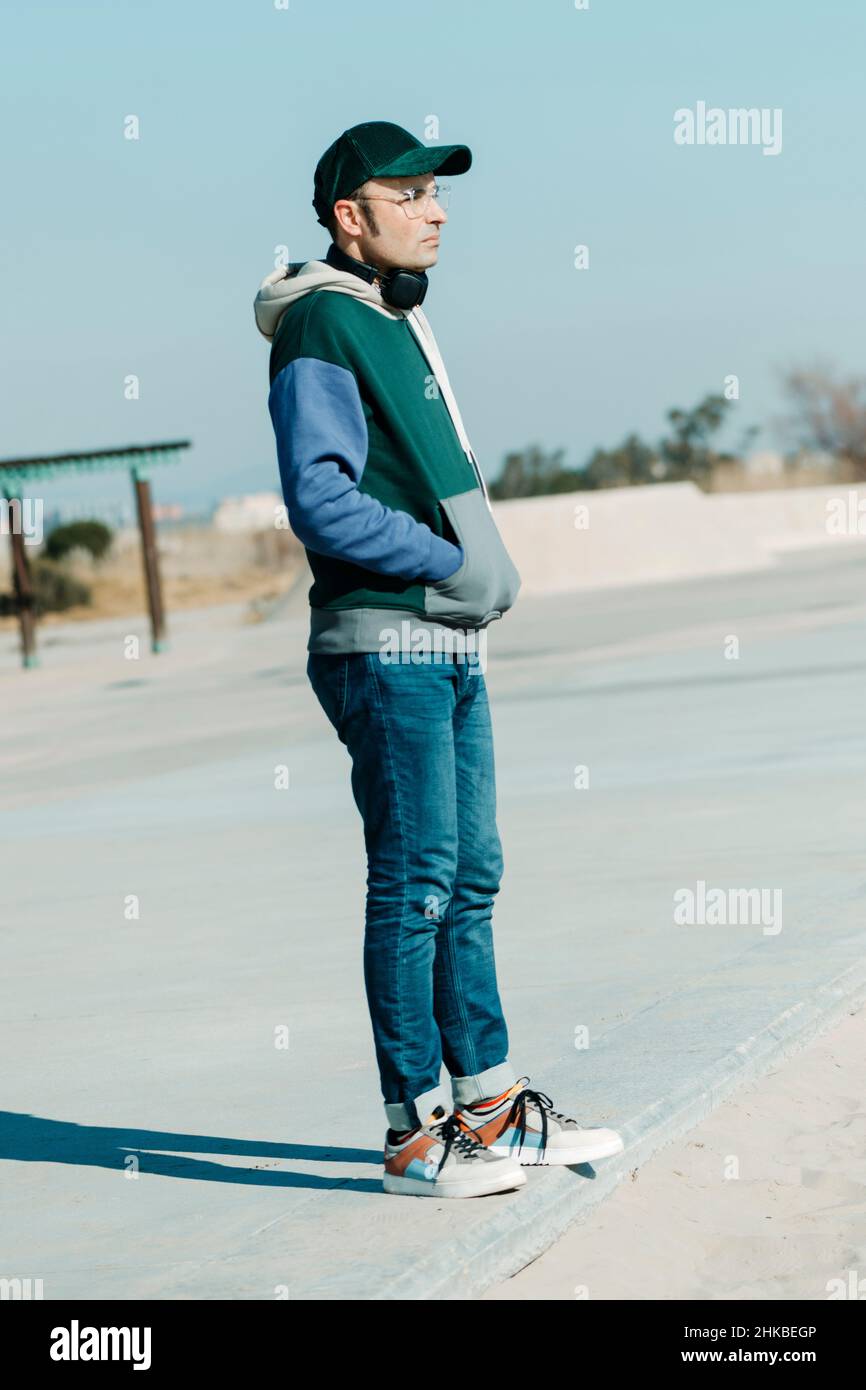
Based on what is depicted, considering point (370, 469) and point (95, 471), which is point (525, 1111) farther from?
point (95, 471)

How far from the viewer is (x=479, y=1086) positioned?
4648 millimetres

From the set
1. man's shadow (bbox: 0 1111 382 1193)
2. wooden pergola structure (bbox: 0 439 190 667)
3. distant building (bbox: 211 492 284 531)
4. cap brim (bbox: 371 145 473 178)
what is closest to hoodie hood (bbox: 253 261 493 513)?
cap brim (bbox: 371 145 473 178)

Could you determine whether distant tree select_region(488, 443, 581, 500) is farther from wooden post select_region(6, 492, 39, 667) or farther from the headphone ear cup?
the headphone ear cup

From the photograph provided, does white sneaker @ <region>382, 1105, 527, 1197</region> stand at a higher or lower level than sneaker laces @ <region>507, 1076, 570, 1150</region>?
lower

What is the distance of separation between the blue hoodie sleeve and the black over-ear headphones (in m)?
0.22

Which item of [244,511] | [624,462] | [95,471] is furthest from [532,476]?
[95,471]

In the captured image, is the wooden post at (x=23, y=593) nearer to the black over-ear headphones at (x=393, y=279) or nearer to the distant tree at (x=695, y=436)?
the black over-ear headphones at (x=393, y=279)

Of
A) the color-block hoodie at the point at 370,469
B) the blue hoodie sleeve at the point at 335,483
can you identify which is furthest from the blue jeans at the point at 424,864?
the blue hoodie sleeve at the point at 335,483

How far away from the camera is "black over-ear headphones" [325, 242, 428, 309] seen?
441 cm

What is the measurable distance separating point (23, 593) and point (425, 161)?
26.3 meters

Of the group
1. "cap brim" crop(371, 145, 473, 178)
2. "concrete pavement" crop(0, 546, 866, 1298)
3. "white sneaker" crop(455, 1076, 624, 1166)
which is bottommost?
"concrete pavement" crop(0, 546, 866, 1298)

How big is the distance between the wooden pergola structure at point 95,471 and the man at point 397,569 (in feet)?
82.0

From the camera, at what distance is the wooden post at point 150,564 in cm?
2948
